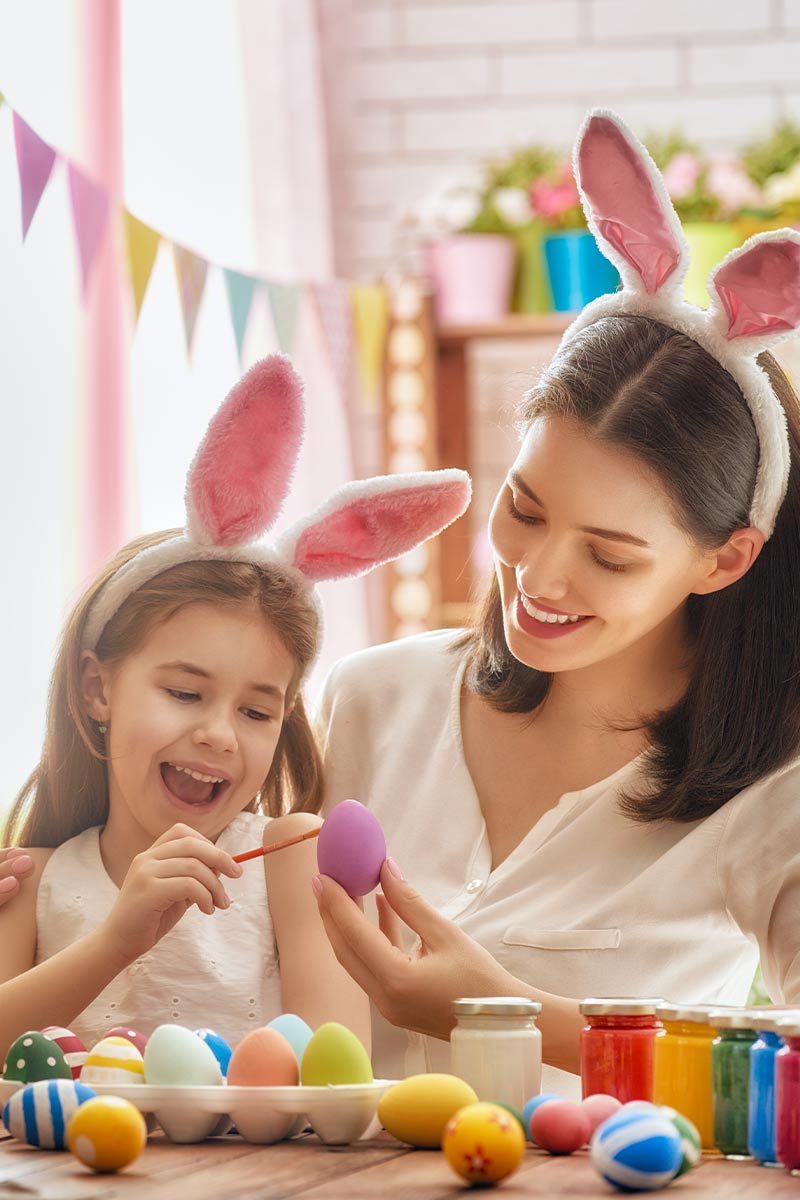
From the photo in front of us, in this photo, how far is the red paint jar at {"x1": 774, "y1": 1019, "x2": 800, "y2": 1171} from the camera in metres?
0.89

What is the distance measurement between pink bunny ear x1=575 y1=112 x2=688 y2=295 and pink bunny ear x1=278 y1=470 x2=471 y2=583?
0.26 meters

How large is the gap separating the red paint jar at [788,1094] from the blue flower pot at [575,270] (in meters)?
2.67

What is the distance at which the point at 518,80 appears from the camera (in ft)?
12.7

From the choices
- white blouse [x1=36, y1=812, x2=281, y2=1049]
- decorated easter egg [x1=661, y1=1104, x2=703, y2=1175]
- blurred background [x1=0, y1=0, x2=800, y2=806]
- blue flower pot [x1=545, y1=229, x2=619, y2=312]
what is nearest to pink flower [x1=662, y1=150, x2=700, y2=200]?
blurred background [x1=0, y1=0, x2=800, y2=806]

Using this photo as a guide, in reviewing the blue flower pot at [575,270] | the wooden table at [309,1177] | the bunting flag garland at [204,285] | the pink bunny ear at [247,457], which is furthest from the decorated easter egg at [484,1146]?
the blue flower pot at [575,270]

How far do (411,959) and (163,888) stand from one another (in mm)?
181

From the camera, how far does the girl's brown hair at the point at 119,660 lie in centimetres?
143

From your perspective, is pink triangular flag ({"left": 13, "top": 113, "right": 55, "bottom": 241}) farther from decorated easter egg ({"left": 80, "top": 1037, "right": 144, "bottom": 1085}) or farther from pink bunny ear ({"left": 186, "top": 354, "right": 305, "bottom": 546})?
decorated easter egg ({"left": 80, "top": 1037, "right": 144, "bottom": 1085})

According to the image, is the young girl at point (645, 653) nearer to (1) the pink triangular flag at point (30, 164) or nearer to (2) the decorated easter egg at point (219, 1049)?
(2) the decorated easter egg at point (219, 1049)

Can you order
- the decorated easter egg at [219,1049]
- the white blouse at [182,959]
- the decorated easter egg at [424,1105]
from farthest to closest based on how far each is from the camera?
→ 1. the white blouse at [182,959]
2. the decorated easter egg at [219,1049]
3. the decorated easter egg at [424,1105]

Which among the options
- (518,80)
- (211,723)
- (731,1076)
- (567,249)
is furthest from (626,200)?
(518,80)

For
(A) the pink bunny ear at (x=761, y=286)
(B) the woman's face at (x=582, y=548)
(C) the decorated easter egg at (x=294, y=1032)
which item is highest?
(A) the pink bunny ear at (x=761, y=286)

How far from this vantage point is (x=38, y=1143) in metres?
0.96

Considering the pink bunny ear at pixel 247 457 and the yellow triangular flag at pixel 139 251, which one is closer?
the pink bunny ear at pixel 247 457
